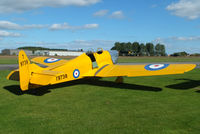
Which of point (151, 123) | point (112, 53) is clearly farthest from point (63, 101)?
point (112, 53)

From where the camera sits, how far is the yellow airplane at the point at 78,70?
23.3 ft

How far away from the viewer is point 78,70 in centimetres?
966

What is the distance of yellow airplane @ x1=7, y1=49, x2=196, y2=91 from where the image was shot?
7.10 m

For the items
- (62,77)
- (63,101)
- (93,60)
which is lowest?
(63,101)

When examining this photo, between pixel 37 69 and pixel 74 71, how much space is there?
216 centimetres

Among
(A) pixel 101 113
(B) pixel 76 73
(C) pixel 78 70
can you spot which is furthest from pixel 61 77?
(A) pixel 101 113

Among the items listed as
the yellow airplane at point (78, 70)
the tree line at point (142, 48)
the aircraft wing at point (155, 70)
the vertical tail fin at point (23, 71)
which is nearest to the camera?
the vertical tail fin at point (23, 71)

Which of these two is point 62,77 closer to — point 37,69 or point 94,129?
point 37,69

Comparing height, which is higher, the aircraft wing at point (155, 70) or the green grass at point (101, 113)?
the aircraft wing at point (155, 70)

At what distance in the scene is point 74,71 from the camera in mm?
9422

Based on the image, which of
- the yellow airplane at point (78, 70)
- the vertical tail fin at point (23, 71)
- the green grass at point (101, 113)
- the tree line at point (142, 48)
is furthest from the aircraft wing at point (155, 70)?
the tree line at point (142, 48)

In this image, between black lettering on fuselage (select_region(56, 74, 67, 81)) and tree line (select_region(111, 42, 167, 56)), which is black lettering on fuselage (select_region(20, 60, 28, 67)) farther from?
tree line (select_region(111, 42, 167, 56))

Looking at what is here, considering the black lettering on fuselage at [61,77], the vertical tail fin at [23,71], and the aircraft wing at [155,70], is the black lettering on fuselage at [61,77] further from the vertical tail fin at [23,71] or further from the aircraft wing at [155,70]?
the aircraft wing at [155,70]

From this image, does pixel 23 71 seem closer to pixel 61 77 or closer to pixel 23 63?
pixel 23 63
